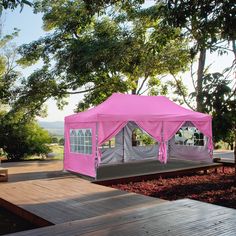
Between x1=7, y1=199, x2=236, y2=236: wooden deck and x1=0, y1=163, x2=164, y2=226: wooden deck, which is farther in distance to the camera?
x1=0, y1=163, x2=164, y2=226: wooden deck

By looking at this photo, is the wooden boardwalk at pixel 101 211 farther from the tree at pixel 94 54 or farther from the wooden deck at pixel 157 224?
the tree at pixel 94 54

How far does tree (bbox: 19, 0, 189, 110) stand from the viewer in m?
12.9

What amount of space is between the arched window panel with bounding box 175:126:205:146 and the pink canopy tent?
1012 millimetres

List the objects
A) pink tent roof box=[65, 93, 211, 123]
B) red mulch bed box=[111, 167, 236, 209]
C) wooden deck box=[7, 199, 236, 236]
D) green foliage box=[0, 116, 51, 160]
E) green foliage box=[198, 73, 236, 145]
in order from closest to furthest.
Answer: wooden deck box=[7, 199, 236, 236] < green foliage box=[198, 73, 236, 145] < red mulch bed box=[111, 167, 236, 209] < pink tent roof box=[65, 93, 211, 123] < green foliage box=[0, 116, 51, 160]

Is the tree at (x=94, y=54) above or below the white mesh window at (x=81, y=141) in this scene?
above

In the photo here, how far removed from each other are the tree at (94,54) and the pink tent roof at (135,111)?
2.12m

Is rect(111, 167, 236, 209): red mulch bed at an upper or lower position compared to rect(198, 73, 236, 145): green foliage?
lower

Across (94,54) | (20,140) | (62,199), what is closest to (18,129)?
(20,140)

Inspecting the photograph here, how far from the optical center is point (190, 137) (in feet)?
40.7

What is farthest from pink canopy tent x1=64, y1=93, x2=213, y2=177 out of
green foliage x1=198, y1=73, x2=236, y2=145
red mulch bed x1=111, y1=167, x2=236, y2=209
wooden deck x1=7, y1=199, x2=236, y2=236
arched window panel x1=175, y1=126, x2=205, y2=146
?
wooden deck x1=7, y1=199, x2=236, y2=236

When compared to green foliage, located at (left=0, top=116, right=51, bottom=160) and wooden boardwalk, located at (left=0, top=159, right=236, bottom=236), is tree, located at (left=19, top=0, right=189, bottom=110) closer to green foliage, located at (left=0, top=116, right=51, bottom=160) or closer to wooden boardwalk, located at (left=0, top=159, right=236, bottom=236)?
green foliage, located at (left=0, top=116, right=51, bottom=160)

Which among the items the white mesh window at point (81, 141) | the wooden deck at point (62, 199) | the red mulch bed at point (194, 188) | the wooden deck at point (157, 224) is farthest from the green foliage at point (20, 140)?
the wooden deck at point (157, 224)

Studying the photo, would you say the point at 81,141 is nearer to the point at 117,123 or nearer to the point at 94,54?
the point at 117,123

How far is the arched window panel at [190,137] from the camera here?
39.5ft
